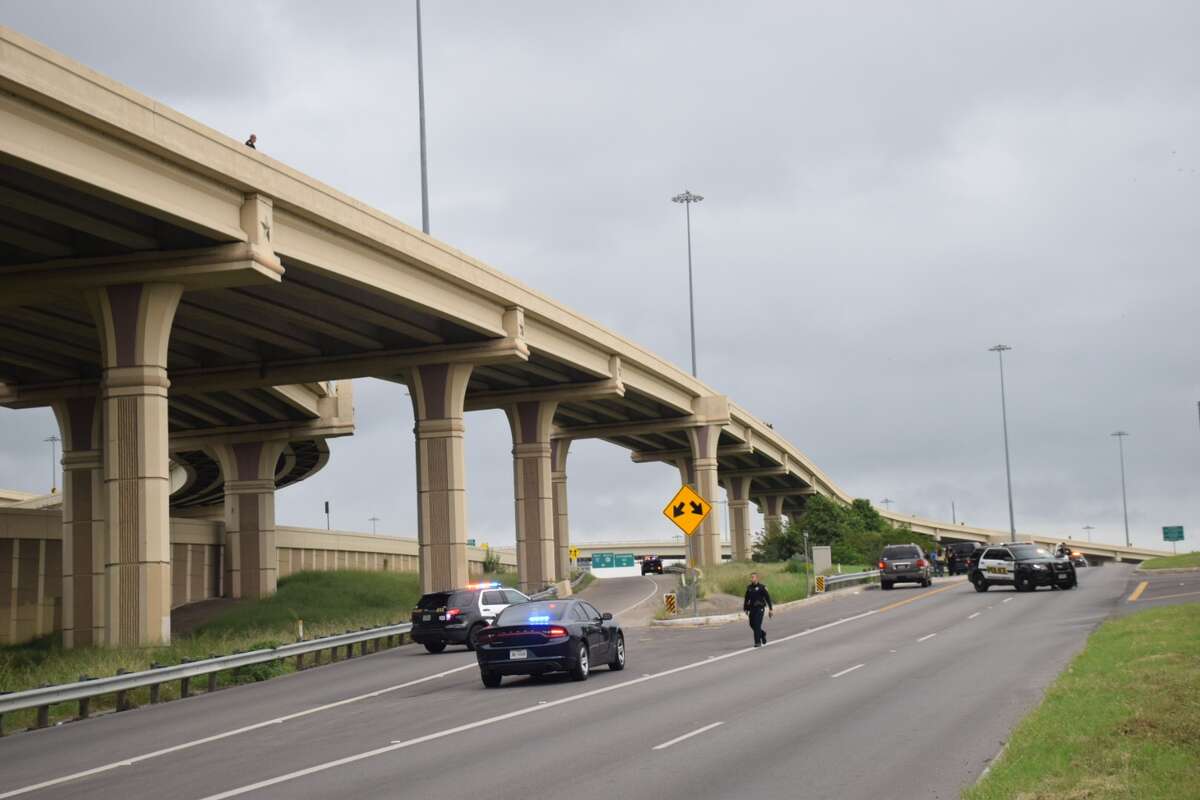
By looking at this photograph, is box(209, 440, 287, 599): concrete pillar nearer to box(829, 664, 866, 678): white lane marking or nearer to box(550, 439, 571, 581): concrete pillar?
box(550, 439, 571, 581): concrete pillar

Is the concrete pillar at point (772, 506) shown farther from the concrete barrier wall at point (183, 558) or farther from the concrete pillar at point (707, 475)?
the concrete pillar at point (707, 475)

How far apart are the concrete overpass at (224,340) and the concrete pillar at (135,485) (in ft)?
0.16

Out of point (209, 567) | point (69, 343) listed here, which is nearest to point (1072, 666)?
point (69, 343)

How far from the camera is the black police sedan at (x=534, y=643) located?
23.8m

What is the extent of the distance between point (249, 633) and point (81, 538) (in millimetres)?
12725

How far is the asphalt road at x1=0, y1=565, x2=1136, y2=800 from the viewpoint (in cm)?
1346

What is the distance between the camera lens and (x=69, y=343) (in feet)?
151

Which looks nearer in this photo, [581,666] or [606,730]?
[606,730]

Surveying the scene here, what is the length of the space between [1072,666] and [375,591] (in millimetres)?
50354

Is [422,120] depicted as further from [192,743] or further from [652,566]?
[652,566]

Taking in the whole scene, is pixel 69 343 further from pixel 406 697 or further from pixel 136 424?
pixel 406 697

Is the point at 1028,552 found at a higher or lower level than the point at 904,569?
higher

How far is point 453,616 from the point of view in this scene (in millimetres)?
33688

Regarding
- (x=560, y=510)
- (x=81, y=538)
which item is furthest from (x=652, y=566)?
(x=81, y=538)
